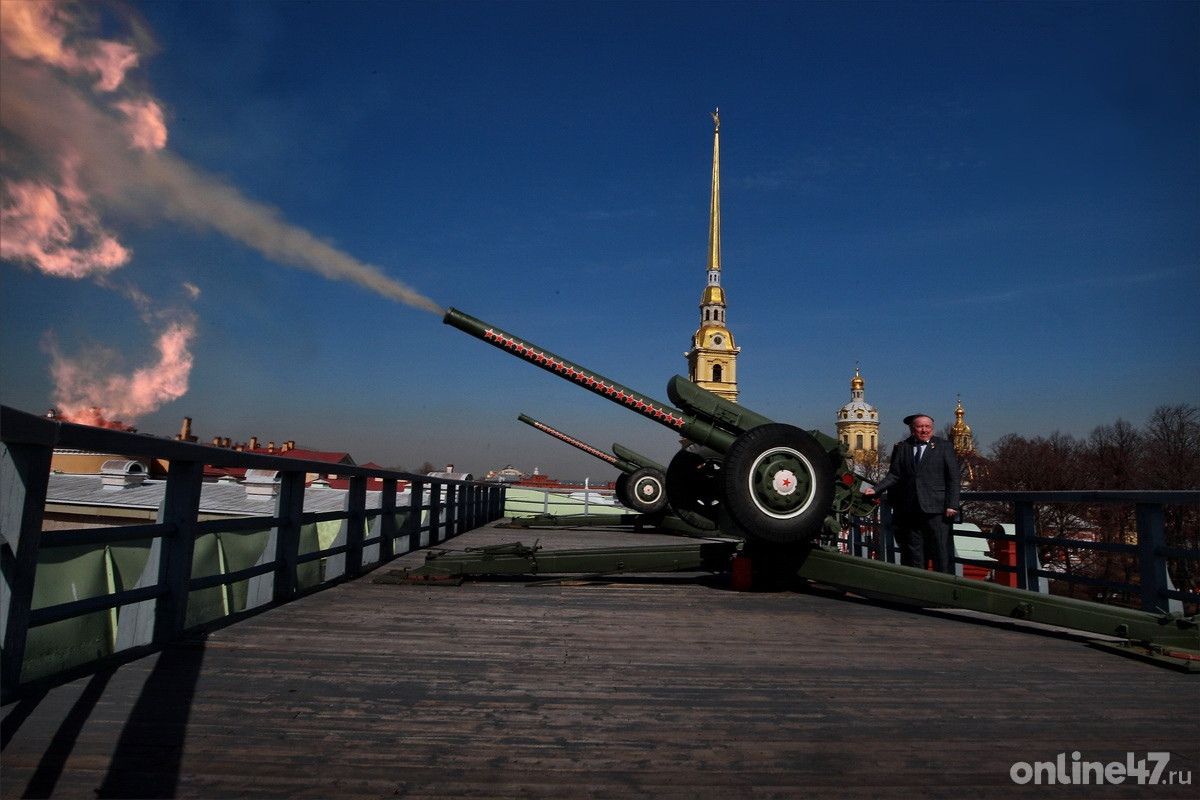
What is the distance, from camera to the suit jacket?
5699mm

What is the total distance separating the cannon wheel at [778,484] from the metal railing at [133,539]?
3.11 meters

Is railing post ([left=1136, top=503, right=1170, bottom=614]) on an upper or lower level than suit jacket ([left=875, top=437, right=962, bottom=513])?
lower

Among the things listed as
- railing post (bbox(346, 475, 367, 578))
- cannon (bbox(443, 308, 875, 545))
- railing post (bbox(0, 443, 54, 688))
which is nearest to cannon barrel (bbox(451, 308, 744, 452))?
cannon (bbox(443, 308, 875, 545))

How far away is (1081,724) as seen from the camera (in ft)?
9.25

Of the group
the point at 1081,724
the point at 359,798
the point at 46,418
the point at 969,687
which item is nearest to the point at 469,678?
the point at 359,798

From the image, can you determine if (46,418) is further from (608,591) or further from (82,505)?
(82,505)

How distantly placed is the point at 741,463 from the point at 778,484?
0.33m

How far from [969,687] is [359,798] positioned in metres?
2.71

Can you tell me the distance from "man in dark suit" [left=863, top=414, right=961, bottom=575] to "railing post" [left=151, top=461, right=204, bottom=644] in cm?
487

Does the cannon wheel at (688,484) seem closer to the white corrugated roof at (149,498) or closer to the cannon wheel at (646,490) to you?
the cannon wheel at (646,490)

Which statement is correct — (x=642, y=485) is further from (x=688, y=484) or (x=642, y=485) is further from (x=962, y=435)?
(x=962, y=435)

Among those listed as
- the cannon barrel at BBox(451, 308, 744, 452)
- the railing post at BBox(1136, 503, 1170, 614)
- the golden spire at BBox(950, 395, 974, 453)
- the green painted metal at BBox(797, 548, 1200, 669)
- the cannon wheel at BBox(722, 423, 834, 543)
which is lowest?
the green painted metal at BBox(797, 548, 1200, 669)

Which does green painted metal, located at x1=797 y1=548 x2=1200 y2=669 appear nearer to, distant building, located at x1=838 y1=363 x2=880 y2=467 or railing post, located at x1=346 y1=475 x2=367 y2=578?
railing post, located at x1=346 y1=475 x2=367 y2=578

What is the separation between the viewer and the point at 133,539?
493 cm
